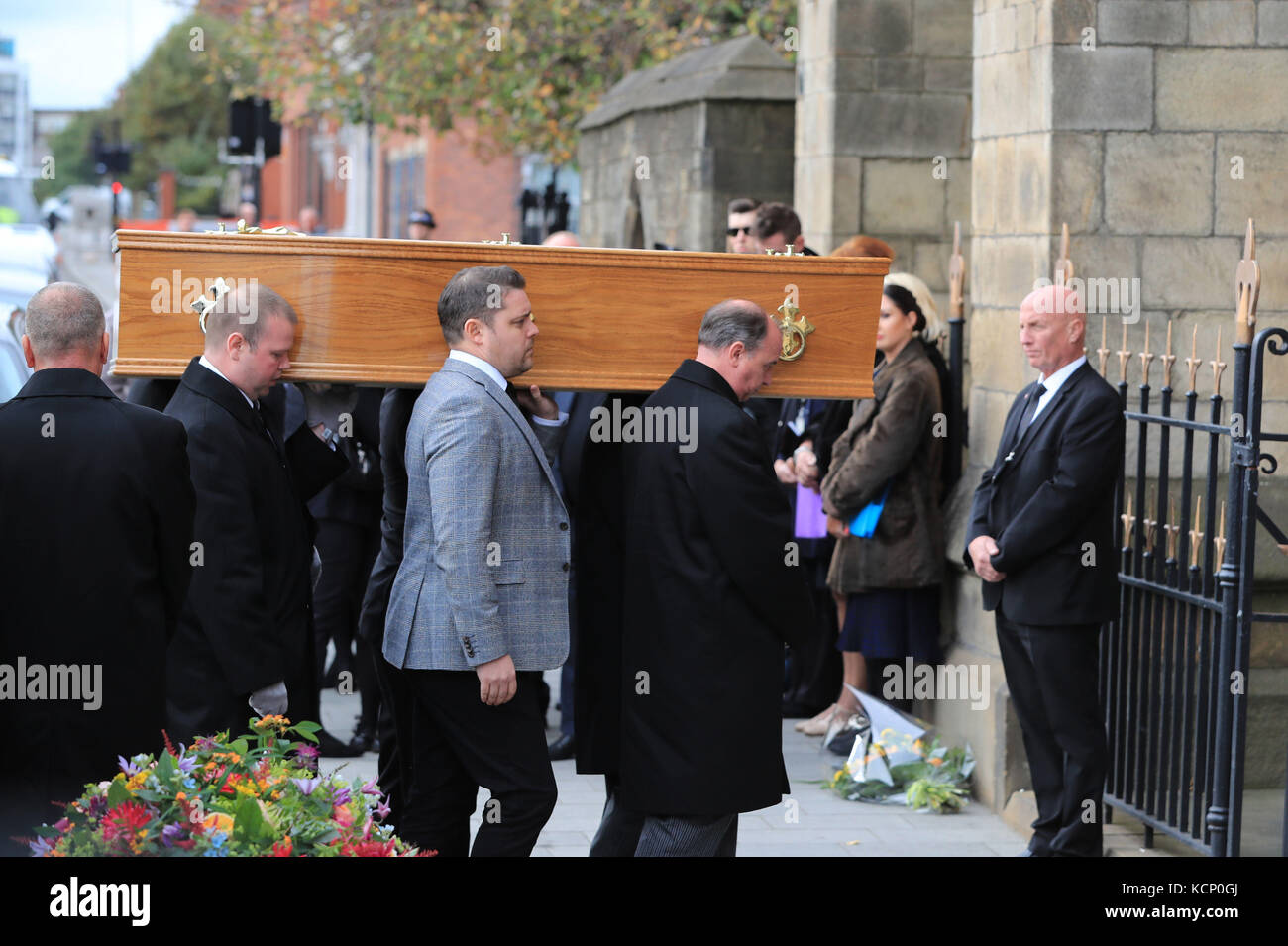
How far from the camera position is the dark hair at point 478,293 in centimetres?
497

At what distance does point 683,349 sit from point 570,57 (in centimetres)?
1406

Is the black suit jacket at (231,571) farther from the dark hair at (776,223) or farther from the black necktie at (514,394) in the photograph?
the dark hair at (776,223)

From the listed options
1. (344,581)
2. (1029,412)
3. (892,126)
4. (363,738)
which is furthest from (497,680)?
(892,126)

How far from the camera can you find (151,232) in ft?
16.9

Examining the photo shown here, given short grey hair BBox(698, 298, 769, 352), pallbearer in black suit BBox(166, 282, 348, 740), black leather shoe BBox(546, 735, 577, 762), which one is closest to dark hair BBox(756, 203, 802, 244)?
black leather shoe BBox(546, 735, 577, 762)

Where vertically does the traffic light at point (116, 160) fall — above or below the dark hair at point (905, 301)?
above

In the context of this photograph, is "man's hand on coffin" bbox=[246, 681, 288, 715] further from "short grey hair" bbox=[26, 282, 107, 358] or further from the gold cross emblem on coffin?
the gold cross emblem on coffin

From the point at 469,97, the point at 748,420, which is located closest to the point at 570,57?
the point at 469,97

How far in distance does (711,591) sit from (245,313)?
1502mm

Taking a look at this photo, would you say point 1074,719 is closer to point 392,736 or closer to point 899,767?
point 899,767

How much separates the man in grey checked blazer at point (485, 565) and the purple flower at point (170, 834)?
177 centimetres

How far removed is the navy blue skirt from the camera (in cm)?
807

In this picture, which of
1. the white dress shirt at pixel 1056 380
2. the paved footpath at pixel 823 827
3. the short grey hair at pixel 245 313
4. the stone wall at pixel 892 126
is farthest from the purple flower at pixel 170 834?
the stone wall at pixel 892 126
